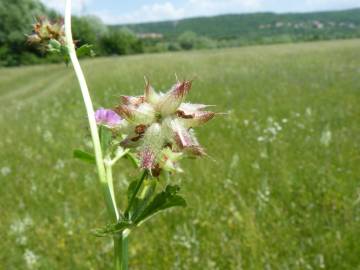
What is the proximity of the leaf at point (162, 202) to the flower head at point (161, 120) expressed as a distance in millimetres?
275

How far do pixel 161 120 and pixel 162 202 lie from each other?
35 cm

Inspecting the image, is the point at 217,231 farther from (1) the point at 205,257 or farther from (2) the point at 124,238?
(2) the point at 124,238

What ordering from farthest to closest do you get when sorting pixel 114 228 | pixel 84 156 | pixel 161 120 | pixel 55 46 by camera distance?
pixel 84 156 < pixel 55 46 < pixel 114 228 < pixel 161 120

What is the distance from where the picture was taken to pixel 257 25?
132625 mm

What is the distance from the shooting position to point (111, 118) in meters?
1.34

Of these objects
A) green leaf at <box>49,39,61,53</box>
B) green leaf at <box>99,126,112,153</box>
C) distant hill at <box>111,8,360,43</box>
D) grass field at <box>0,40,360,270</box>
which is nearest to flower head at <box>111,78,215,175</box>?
green leaf at <box>99,126,112,153</box>

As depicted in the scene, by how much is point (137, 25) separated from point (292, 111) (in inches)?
5718


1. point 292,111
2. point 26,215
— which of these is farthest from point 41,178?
point 292,111

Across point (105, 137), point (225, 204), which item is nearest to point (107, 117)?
point (105, 137)

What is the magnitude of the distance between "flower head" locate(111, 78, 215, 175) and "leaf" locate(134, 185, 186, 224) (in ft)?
0.90

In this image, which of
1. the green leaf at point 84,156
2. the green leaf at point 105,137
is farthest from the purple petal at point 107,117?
the green leaf at point 84,156

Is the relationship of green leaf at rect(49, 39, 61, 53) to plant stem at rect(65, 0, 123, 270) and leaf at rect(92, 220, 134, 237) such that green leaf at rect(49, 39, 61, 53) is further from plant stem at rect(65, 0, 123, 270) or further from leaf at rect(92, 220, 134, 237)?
leaf at rect(92, 220, 134, 237)

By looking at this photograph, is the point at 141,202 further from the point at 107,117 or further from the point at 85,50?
the point at 85,50

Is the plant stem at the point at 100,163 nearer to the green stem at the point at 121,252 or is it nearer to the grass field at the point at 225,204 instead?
the green stem at the point at 121,252
